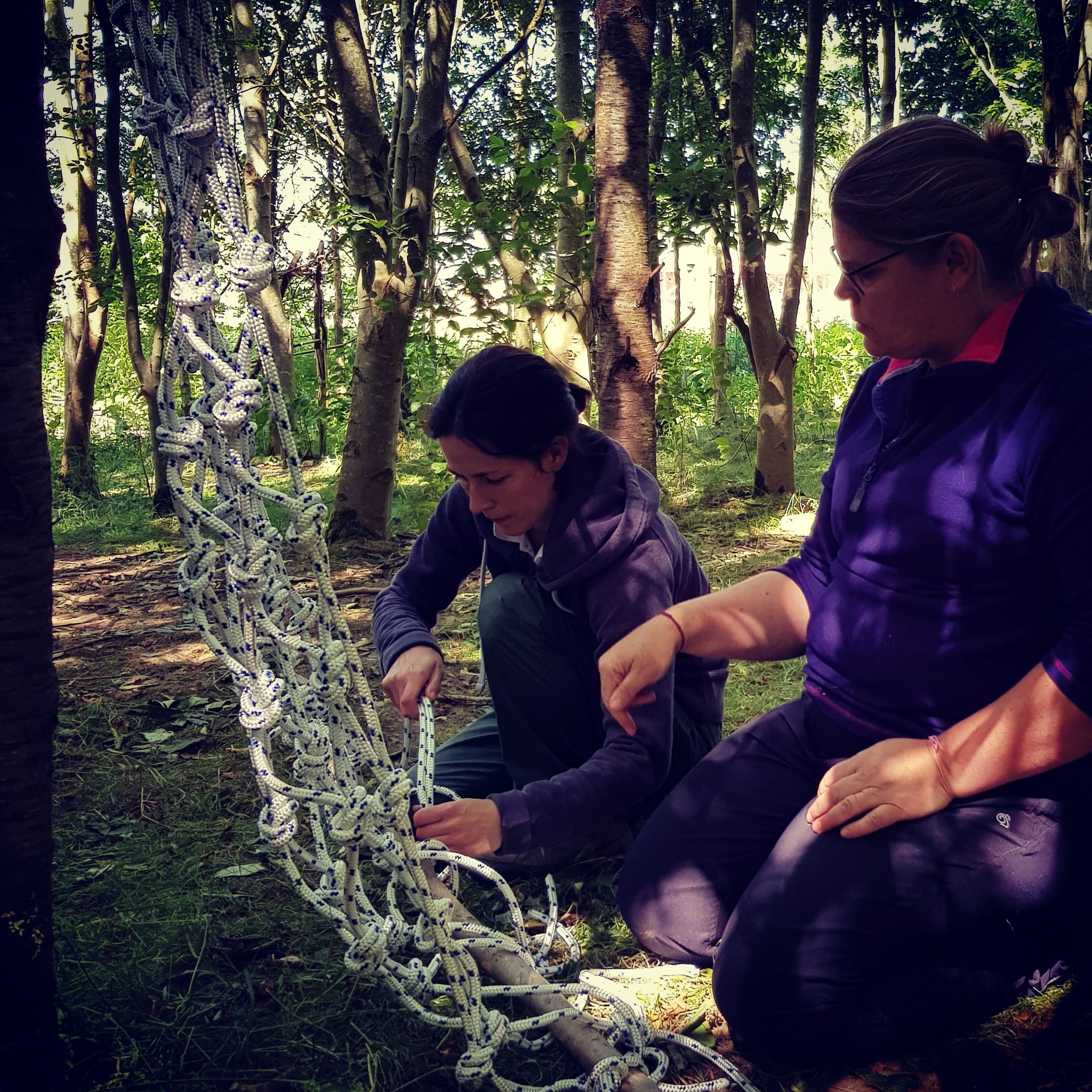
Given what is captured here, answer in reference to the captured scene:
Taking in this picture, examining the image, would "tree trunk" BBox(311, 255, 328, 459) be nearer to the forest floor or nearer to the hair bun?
the forest floor

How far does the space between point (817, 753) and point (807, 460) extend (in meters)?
6.27

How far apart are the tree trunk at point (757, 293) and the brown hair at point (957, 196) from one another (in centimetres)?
418

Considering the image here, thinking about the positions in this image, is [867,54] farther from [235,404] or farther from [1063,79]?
[235,404]

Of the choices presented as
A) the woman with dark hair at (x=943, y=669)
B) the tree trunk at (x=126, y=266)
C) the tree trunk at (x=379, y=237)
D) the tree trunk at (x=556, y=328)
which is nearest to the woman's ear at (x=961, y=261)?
the woman with dark hair at (x=943, y=669)

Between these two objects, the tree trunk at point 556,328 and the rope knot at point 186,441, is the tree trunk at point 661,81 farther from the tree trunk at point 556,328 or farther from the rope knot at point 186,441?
the rope knot at point 186,441

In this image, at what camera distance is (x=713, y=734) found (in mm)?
2172

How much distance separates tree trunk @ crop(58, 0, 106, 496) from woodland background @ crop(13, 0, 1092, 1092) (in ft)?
0.08

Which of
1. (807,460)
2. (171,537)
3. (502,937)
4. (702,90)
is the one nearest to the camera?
(502,937)

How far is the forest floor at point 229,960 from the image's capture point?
4.86 feet

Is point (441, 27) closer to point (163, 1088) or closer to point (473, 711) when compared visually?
point (473, 711)

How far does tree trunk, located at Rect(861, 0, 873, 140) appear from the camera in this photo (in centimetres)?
842

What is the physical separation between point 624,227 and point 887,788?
240 centimetres

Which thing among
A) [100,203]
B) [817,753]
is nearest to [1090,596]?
[817,753]

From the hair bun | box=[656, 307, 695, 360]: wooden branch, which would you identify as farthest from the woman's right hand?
box=[656, 307, 695, 360]: wooden branch
